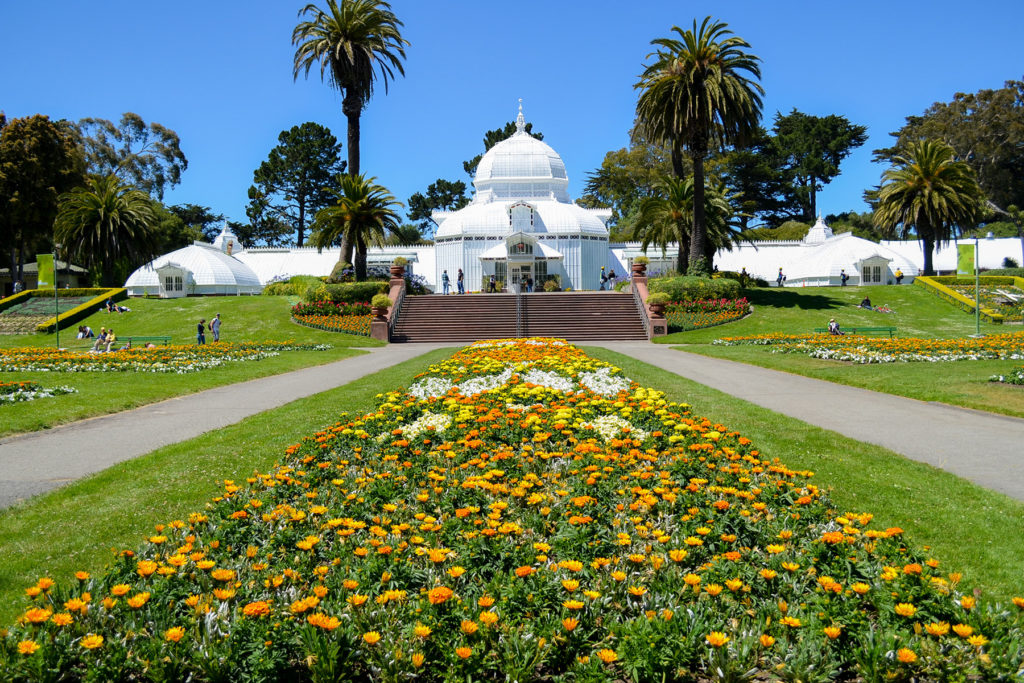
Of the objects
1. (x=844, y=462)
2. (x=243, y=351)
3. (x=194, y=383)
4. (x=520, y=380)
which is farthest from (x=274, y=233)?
(x=844, y=462)

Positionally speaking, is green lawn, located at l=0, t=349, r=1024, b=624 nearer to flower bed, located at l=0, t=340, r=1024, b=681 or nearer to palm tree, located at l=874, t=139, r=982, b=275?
flower bed, located at l=0, t=340, r=1024, b=681

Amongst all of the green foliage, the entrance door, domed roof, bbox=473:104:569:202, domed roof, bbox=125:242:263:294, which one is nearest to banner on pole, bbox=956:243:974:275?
the green foliage

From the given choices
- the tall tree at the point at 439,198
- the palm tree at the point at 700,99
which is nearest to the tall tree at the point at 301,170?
the tall tree at the point at 439,198

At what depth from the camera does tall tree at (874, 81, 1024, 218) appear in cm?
6881

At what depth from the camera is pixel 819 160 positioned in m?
76.1

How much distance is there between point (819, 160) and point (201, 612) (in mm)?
83487

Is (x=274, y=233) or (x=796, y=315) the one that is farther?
(x=274, y=233)

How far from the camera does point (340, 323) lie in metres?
32.2

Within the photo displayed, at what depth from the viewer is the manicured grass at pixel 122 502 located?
4.63 meters

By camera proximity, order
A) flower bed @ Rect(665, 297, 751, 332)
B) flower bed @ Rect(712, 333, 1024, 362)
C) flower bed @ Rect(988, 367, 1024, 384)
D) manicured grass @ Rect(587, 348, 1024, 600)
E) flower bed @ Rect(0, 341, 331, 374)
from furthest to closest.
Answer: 1. flower bed @ Rect(665, 297, 751, 332)
2. flower bed @ Rect(0, 341, 331, 374)
3. flower bed @ Rect(712, 333, 1024, 362)
4. flower bed @ Rect(988, 367, 1024, 384)
5. manicured grass @ Rect(587, 348, 1024, 600)

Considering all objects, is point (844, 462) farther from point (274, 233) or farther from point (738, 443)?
point (274, 233)

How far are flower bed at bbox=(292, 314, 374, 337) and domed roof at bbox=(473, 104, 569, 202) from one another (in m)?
22.6

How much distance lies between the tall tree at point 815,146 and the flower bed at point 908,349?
60146 millimetres

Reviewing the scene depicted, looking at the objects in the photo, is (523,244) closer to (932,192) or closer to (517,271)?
(517,271)
